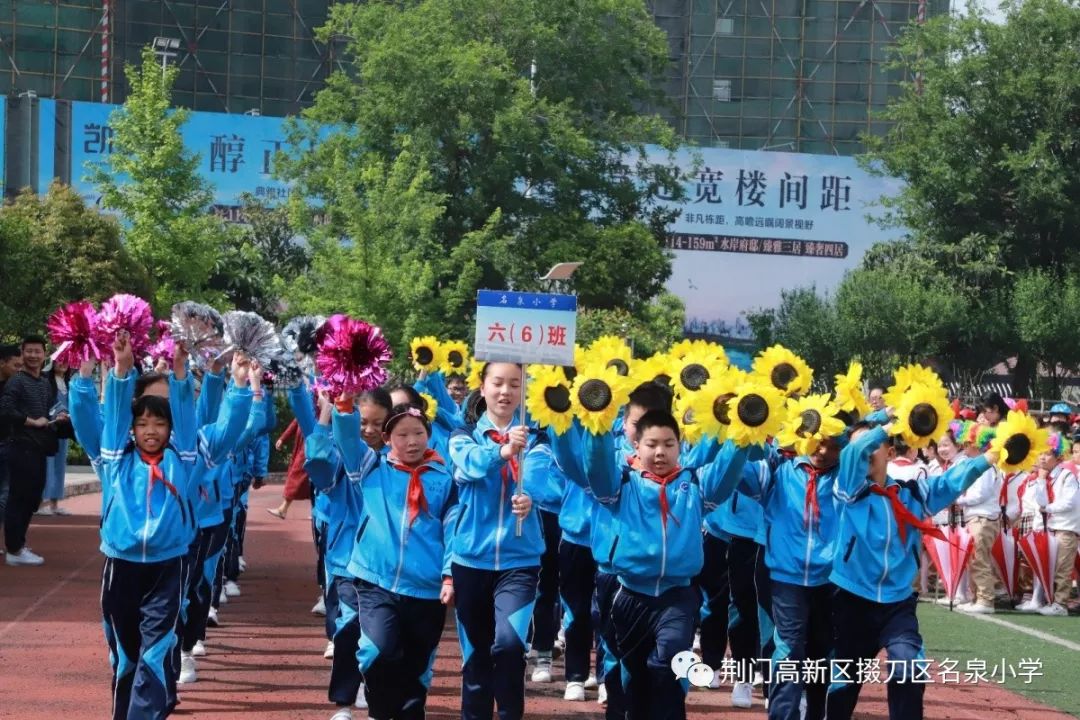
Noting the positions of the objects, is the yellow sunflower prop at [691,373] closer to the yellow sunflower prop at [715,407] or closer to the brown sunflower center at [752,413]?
the yellow sunflower prop at [715,407]

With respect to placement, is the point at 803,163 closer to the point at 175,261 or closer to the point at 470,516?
the point at 175,261

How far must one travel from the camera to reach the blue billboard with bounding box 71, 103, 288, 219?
146 feet

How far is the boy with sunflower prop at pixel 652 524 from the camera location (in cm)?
746

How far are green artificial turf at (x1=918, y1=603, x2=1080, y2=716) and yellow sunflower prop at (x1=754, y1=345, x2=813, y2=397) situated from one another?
3.00 meters

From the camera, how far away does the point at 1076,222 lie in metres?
49.3

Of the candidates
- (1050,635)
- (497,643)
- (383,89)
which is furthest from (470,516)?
(383,89)

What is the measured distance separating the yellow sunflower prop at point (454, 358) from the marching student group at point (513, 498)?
4.03m

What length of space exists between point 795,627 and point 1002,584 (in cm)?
888

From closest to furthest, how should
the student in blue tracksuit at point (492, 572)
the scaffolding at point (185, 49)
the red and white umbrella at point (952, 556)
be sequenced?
the student in blue tracksuit at point (492, 572) → the red and white umbrella at point (952, 556) → the scaffolding at point (185, 49)

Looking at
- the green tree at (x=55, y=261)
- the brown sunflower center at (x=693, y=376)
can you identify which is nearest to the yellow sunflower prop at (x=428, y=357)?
the brown sunflower center at (x=693, y=376)

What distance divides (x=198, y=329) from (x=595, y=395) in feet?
7.57

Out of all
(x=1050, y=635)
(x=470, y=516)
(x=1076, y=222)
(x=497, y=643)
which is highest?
(x=1076, y=222)

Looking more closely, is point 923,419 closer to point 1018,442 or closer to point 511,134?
point 1018,442

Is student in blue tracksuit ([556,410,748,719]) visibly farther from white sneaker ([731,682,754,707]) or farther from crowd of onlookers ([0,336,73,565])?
crowd of onlookers ([0,336,73,565])
